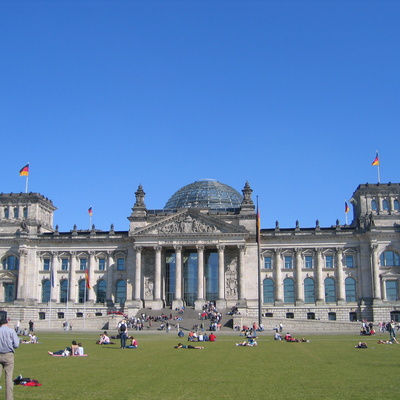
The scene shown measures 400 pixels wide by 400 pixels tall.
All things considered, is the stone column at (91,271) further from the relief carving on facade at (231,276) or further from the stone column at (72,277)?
the relief carving on facade at (231,276)

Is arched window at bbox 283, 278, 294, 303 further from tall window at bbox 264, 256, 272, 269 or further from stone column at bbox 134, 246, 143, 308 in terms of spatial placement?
stone column at bbox 134, 246, 143, 308

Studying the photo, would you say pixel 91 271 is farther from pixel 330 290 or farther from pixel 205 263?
pixel 330 290

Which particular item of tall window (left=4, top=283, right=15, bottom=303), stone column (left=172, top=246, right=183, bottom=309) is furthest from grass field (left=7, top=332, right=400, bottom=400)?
tall window (left=4, top=283, right=15, bottom=303)

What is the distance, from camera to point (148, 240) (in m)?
102

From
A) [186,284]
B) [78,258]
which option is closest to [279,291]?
[186,284]

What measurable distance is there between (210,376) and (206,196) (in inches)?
3689

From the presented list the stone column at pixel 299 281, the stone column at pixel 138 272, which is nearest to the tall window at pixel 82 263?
the stone column at pixel 138 272

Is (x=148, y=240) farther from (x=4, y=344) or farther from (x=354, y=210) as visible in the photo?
(x=4, y=344)

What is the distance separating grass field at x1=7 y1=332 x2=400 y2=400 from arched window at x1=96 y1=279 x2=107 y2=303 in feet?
234

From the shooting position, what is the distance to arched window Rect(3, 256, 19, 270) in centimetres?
10775

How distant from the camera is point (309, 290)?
103m

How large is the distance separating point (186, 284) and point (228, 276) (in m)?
7.80

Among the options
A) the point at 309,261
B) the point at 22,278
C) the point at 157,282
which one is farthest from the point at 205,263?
the point at 22,278

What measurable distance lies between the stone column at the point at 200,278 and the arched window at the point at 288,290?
1558 cm
